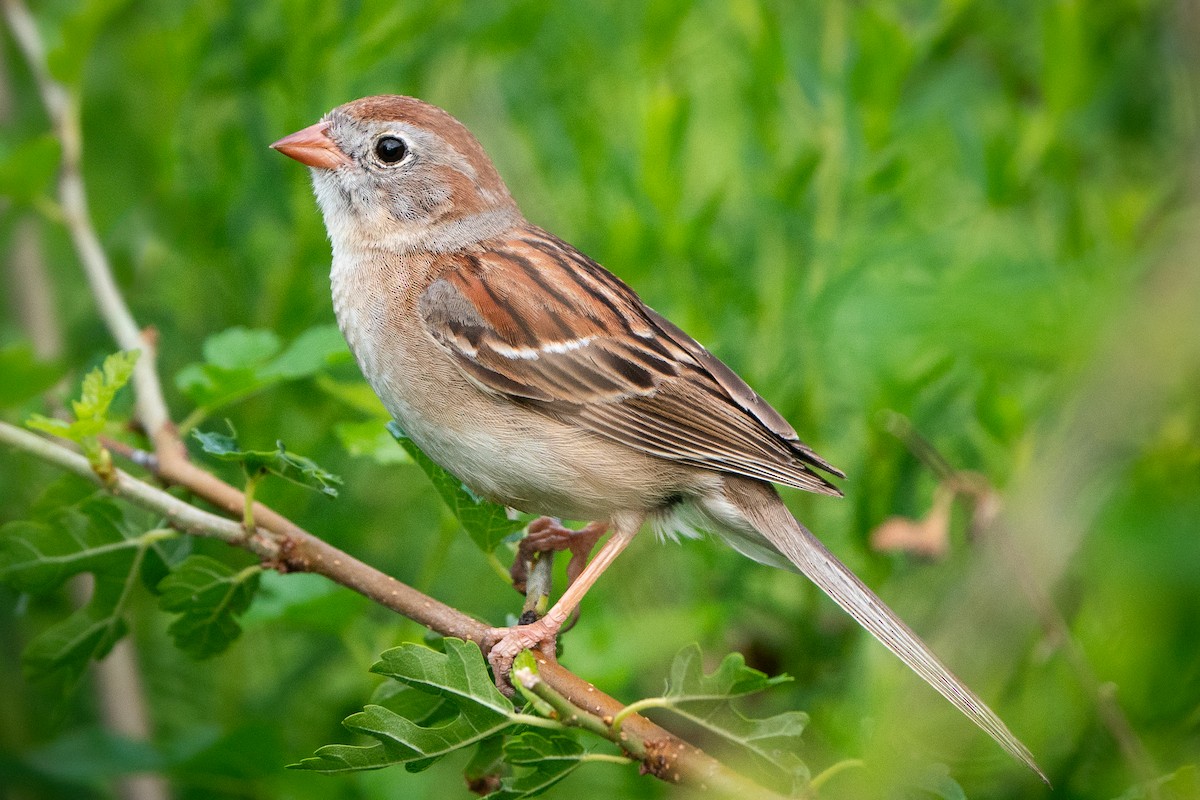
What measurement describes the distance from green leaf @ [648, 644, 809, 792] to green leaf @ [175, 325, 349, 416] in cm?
86

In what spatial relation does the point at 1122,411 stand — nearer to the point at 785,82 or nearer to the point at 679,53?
the point at 785,82

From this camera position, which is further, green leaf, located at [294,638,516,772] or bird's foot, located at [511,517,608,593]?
bird's foot, located at [511,517,608,593]

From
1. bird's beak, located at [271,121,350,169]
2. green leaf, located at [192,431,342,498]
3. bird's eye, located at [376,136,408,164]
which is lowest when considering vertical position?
green leaf, located at [192,431,342,498]

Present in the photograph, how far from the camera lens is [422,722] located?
2.12 metres

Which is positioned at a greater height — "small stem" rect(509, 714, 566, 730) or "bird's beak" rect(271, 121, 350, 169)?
"bird's beak" rect(271, 121, 350, 169)

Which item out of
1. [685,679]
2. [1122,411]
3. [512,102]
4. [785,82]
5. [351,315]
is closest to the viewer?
[1122,411]

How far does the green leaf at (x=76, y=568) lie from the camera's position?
6.79 feet

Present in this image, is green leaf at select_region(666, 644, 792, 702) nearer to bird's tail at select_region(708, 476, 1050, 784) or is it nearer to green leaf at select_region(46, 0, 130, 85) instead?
bird's tail at select_region(708, 476, 1050, 784)

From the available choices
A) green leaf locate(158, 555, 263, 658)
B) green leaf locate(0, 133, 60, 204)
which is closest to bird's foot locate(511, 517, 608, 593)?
green leaf locate(158, 555, 263, 658)

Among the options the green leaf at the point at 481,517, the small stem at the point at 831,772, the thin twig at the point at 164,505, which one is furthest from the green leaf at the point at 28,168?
the small stem at the point at 831,772

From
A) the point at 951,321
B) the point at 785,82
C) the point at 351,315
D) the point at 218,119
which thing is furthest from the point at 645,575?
the point at 951,321

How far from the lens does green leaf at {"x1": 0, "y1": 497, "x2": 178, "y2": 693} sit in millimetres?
2070

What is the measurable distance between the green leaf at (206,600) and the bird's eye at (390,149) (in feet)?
4.18

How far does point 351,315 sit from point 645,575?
1.07m
